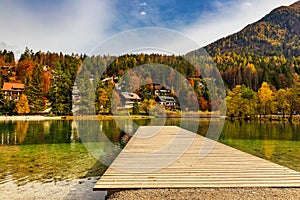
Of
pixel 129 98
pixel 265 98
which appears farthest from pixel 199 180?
pixel 265 98

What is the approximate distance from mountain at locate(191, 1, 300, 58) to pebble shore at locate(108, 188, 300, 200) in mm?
141988

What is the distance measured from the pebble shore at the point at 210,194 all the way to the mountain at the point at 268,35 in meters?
142

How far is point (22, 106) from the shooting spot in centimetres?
3966

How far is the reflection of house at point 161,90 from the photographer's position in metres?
37.3

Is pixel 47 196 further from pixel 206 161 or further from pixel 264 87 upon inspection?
pixel 264 87

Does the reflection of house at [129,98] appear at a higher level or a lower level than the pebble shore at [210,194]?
higher

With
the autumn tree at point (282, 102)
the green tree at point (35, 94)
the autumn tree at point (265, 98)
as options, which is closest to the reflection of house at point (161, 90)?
the autumn tree at point (265, 98)

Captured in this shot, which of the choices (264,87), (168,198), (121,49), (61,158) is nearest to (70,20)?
(121,49)

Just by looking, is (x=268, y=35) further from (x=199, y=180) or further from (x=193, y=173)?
(x=199, y=180)

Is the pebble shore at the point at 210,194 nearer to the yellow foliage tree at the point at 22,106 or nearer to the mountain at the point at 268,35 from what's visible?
the yellow foliage tree at the point at 22,106

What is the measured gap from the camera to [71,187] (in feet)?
18.1

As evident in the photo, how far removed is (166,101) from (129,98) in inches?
188

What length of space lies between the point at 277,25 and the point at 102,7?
181439 millimetres

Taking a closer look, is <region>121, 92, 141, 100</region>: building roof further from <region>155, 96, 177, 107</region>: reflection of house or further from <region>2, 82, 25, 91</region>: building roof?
<region>2, 82, 25, 91</region>: building roof
